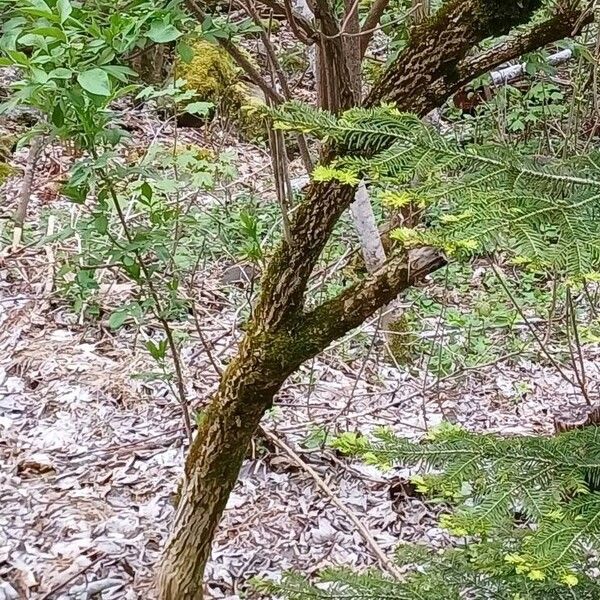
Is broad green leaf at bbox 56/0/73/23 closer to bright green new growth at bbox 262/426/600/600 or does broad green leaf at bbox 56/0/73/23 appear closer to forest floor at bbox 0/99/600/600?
bright green new growth at bbox 262/426/600/600

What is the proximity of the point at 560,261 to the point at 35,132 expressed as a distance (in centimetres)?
133

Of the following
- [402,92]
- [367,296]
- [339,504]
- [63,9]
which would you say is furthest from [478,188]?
[339,504]

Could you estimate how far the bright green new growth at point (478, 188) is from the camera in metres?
0.75

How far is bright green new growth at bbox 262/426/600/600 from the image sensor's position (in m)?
1.01

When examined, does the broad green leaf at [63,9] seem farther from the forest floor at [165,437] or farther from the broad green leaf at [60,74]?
the forest floor at [165,437]

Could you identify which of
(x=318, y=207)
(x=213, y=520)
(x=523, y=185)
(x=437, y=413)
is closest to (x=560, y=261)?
(x=523, y=185)

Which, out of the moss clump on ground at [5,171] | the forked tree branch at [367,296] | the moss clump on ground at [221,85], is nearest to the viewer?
the forked tree branch at [367,296]

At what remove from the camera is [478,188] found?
33.3 inches

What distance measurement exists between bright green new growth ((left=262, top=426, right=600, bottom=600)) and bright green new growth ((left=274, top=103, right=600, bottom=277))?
A: 400 mm

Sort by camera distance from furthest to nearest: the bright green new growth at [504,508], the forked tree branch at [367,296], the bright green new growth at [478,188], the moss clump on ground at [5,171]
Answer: the moss clump on ground at [5,171]
the forked tree branch at [367,296]
the bright green new growth at [504,508]
the bright green new growth at [478,188]

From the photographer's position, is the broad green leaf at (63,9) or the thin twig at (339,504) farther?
the thin twig at (339,504)

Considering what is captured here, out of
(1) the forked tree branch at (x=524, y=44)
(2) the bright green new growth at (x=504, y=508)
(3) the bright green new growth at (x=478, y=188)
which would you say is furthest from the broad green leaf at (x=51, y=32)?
(2) the bright green new growth at (x=504, y=508)

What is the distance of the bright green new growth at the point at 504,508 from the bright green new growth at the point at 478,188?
1.31 feet

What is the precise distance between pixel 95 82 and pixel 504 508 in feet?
3.19
